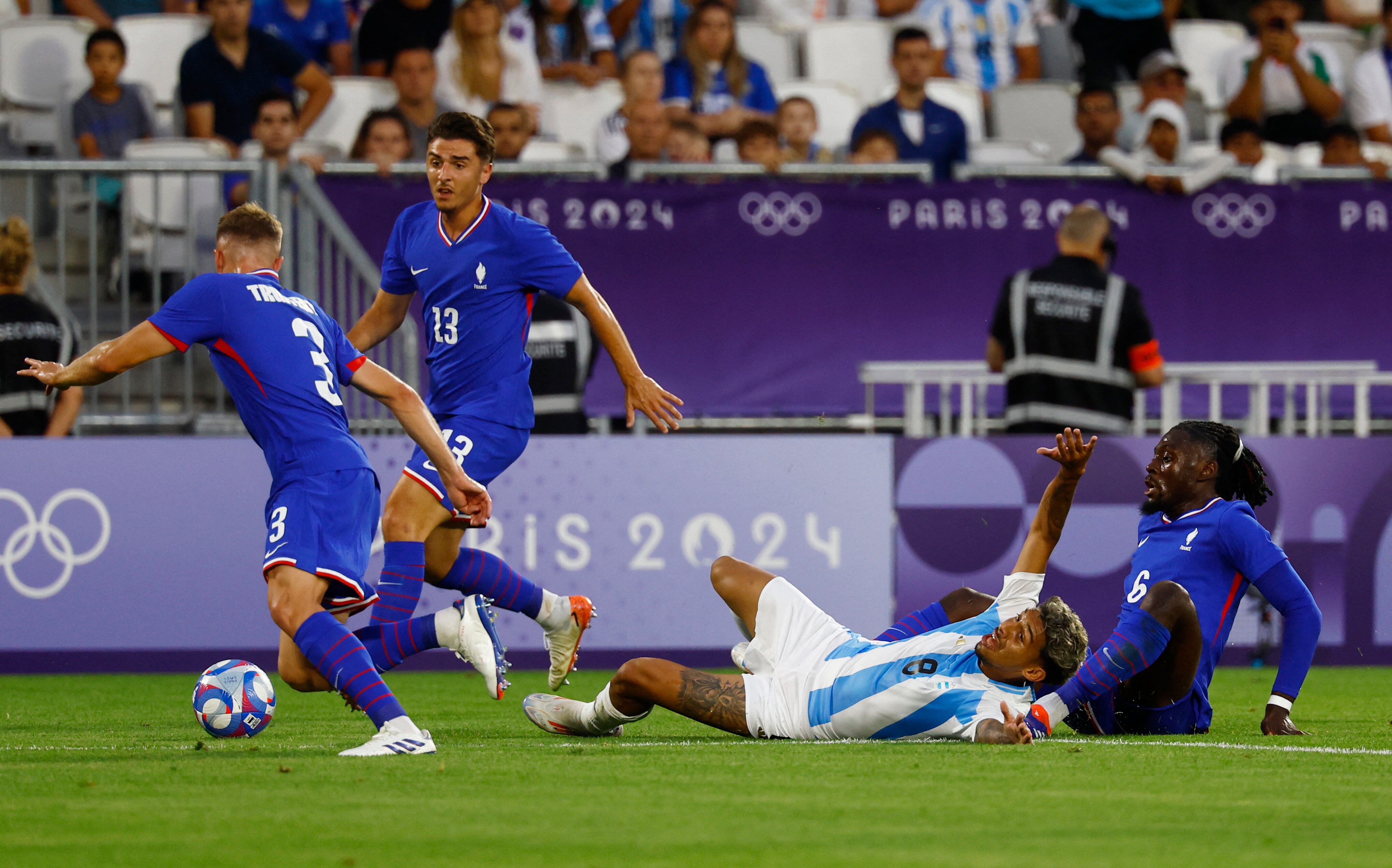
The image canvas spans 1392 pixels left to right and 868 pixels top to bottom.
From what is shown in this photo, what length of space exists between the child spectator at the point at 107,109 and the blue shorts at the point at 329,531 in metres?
6.92

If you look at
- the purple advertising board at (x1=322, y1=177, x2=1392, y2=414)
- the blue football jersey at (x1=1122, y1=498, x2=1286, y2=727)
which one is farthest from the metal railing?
the blue football jersey at (x1=1122, y1=498, x2=1286, y2=727)

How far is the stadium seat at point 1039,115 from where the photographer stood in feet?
47.8

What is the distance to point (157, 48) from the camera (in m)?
13.7

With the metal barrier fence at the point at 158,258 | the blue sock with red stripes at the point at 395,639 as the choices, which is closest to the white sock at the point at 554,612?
the blue sock with red stripes at the point at 395,639

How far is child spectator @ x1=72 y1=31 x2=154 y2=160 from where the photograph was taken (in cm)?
1208

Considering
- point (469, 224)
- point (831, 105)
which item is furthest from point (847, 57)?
point (469, 224)

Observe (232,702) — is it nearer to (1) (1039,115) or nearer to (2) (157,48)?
(2) (157,48)

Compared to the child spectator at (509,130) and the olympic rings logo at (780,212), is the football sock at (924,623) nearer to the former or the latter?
the olympic rings logo at (780,212)

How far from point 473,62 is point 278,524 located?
808 cm

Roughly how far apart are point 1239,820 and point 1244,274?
838cm

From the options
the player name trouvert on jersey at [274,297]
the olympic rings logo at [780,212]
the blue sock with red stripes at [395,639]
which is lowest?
the blue sock with red stripes at [395,639]

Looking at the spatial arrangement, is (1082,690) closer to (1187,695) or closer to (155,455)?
(1187,695)

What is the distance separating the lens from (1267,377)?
11125mm

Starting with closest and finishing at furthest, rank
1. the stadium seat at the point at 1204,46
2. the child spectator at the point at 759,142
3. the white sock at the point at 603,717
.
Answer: the white sock at the point at 603,717, the child spectator at the point at 759,142, the stadium seat at the point at 1204,46
